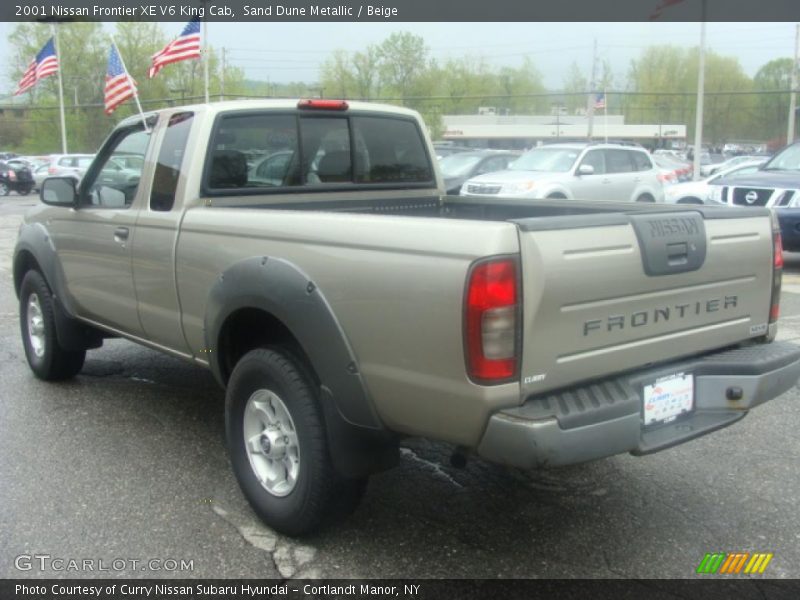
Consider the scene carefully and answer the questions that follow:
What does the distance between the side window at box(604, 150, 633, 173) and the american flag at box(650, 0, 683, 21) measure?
234 inches

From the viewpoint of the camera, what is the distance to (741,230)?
11.1 ft

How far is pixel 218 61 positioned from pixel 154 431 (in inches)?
2008

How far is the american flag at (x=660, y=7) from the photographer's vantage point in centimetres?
1989

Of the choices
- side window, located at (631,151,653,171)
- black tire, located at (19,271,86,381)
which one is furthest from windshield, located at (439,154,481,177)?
black tire, located at (19,271,86,381)

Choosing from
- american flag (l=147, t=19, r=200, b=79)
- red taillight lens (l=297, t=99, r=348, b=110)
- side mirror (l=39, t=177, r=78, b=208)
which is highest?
american flag (l=147, t=19, r=200, b=79)

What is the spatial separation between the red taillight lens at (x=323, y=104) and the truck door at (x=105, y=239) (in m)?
0.93

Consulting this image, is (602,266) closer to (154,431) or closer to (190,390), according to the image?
(154,431)

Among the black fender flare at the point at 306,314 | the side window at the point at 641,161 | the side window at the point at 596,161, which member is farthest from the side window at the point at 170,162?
the side window at the point at 641,161

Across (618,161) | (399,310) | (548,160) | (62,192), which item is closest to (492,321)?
(399,310)

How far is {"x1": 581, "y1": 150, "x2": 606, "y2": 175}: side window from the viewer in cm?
1555

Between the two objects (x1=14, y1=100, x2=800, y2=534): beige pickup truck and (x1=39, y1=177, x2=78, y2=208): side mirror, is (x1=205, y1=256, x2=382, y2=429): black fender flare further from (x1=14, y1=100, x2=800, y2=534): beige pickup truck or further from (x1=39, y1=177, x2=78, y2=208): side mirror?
(x1=39, y1=177, x2=78, y2=208): side mirror

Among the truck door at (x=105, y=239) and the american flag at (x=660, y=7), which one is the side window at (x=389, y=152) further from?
the american flag at (x=660, y=7)

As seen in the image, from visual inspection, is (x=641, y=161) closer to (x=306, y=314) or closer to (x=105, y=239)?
(x=105, y=239)

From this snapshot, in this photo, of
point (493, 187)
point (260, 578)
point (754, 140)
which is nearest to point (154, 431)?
point (260, 578)
